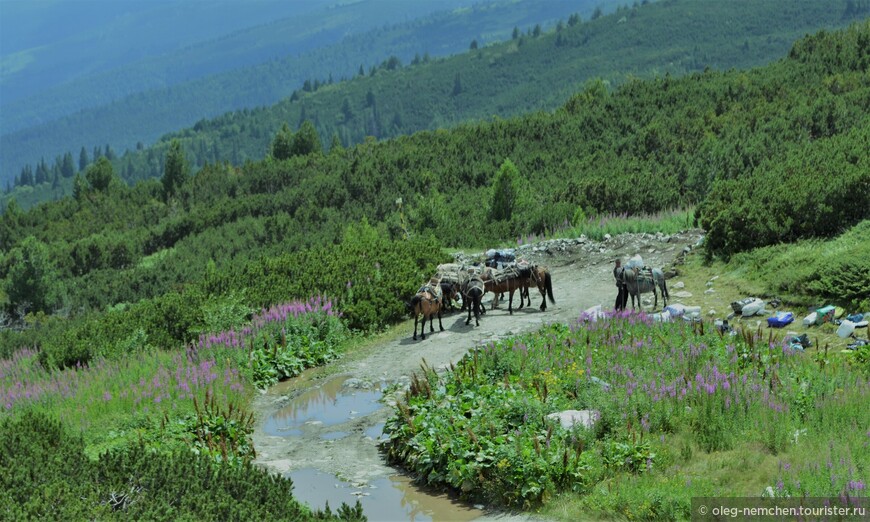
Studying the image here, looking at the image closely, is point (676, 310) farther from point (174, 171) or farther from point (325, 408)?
point (174, 171)

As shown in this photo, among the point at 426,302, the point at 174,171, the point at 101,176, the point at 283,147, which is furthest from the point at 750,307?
the point at 101,176

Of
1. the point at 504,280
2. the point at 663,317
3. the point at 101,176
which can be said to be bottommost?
the point at 101,176

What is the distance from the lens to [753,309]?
1883 cm

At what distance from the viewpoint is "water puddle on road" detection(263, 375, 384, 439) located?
624 inches

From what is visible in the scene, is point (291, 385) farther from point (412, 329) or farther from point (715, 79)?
point (715, 79)

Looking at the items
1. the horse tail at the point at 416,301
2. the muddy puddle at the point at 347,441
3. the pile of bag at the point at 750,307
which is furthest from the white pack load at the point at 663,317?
the muddy puddle at the point at 347,441

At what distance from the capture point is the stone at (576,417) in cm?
1263

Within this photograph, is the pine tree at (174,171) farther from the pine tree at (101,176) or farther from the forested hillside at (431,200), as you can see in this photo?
the pine tree at (101,176)

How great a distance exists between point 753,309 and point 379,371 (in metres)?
7.18

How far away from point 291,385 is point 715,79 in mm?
52567

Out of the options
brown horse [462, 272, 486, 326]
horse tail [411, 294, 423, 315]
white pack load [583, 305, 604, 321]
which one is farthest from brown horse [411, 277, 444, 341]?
white pack load [583, 305, 604, 321]

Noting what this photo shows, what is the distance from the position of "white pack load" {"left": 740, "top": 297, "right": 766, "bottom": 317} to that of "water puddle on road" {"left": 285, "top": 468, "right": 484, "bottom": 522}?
8.68 metres

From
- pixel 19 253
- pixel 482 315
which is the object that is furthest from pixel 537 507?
pixel 19 253

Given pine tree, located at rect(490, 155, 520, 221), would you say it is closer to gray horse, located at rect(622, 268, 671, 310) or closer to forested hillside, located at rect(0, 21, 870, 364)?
forested hillside, located at rect(0, 21, 870, 364)
